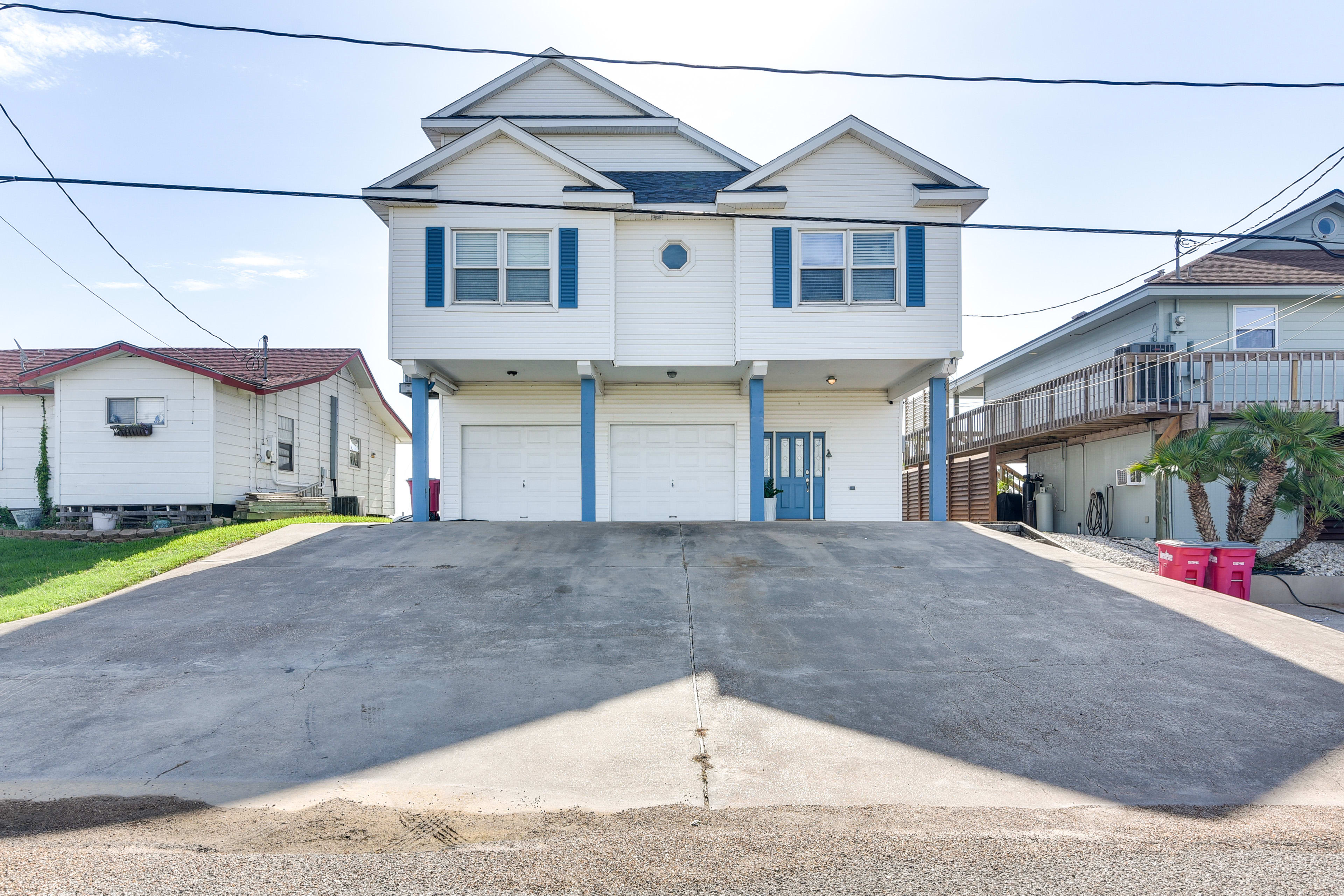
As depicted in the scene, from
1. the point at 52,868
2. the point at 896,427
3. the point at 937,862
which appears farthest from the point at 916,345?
the point at 52,868

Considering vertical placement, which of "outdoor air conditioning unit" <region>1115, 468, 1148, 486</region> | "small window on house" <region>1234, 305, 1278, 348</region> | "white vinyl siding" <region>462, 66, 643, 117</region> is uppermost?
"white vinyl siding" <region>462, 66, 643, 117</region>

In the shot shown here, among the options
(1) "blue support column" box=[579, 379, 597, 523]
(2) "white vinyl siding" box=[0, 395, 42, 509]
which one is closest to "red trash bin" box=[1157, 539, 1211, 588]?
(1) "blue support column" box=[579, 379, 597, 523]

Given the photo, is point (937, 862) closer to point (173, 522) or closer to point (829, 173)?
point (829, 173)

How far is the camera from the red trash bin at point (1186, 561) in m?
10.7

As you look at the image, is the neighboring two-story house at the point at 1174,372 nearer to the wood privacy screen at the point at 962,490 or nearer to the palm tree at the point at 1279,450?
the wood privacy screen at the point at 962,490

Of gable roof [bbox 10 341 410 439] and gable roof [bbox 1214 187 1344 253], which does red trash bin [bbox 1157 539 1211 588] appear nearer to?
gable roof [bbox 1214 187 1344 253]

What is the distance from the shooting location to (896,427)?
658 inches

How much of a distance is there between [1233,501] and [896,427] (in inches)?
233

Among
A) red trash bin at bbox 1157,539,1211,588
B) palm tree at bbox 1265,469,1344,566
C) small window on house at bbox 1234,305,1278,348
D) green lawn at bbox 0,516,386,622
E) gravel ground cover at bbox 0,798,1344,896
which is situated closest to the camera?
gravel ground cover at bbox 0,798,1344,896

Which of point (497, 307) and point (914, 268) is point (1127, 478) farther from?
point (497, 307)

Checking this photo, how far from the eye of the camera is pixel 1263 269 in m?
18.0

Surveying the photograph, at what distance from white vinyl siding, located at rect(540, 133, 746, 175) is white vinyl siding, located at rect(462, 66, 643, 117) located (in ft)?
1.66

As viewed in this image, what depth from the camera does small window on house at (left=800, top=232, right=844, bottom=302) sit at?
14.2 meters

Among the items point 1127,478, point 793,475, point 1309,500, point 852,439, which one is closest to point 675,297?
point 793,475
